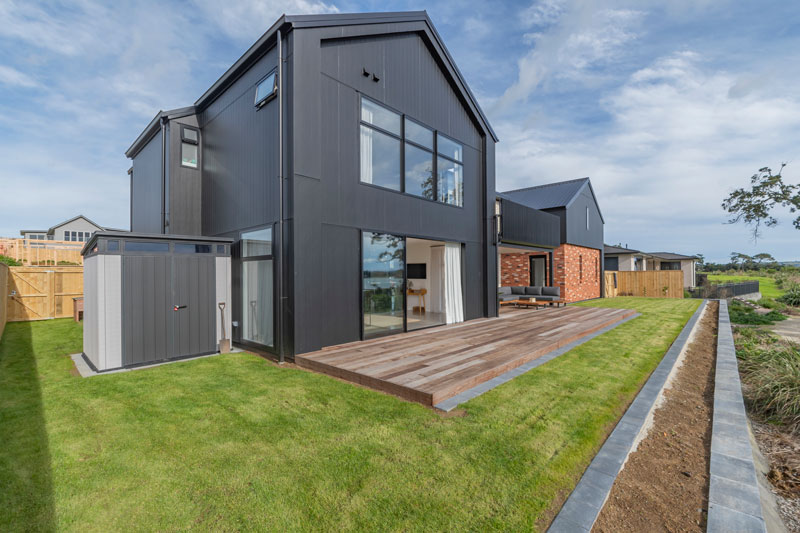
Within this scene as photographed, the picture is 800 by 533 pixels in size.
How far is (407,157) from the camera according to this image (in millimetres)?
7426

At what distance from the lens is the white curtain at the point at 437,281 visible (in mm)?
8844

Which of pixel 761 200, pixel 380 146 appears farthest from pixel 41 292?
pixel 761 200

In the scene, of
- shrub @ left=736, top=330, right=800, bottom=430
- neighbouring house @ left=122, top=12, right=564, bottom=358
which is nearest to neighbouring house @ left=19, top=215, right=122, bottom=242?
neighbouring house @ left=122, top=12, right=564, bottom=358

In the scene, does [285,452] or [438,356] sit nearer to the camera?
[285,452]

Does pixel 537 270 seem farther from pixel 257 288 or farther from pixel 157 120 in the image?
pixel 157 120

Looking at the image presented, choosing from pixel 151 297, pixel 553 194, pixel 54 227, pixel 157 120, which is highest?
pixel 54 227

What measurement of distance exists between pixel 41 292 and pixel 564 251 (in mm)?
19463

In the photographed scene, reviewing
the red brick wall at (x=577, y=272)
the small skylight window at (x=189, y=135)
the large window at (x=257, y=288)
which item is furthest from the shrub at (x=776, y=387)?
the small skylight window at (x=189, y=135)

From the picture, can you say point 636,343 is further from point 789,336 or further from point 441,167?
point 441,167

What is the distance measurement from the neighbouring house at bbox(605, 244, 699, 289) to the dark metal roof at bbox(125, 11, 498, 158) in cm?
1918

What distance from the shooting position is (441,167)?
839cm

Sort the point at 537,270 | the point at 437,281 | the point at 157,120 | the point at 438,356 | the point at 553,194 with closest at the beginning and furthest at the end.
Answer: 1. the point at 438,356
2. the point at 157,120
3. the point at 437,281
4. the point at 537,270
5. the point at 553,194

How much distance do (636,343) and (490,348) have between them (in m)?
3.42

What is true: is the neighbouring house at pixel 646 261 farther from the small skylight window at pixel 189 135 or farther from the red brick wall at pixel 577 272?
the small skylight window at pixel 189 135
